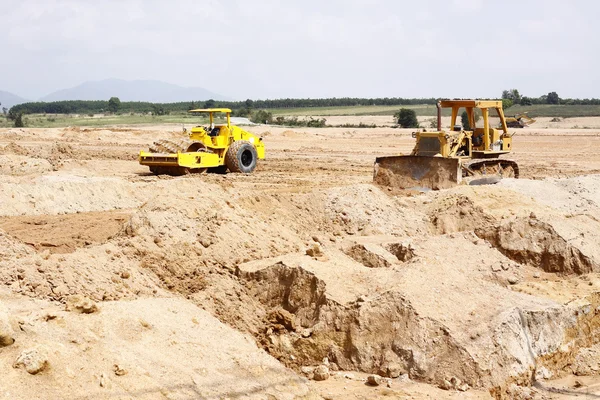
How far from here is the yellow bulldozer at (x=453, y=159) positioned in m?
17.0

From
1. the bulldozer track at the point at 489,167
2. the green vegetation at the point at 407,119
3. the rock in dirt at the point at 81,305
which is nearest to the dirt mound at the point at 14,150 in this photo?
the bulldozer track at the point at 489,167

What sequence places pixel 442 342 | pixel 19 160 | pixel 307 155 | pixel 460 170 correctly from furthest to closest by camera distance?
pixel 307 155 → pixel 19 160 → pixel 460 170 → pixel 442 342

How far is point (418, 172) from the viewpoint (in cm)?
1719

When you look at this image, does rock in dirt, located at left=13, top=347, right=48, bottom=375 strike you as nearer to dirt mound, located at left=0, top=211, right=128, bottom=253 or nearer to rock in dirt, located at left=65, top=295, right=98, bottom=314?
rock in dirt, located at left=65, top=295, right=98, bottom=314

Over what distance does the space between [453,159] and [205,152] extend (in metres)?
6.05

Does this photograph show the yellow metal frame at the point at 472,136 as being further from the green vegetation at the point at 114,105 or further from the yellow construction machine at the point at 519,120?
the green vegetation at the point at 114,105

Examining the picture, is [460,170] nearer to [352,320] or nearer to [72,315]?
[352,320]

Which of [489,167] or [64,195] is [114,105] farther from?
[64,195]

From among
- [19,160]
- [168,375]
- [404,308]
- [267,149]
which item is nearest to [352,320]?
[404,308]

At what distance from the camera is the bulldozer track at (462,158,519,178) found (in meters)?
17.6

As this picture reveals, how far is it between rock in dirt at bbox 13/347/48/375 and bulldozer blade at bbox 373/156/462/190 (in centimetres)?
1148

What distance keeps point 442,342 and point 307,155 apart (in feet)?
66.6

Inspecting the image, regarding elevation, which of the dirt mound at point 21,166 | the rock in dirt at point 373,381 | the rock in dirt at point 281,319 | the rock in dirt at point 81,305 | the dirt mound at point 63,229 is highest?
the dirt mound at point 21,166

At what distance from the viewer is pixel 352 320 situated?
29.4ft
